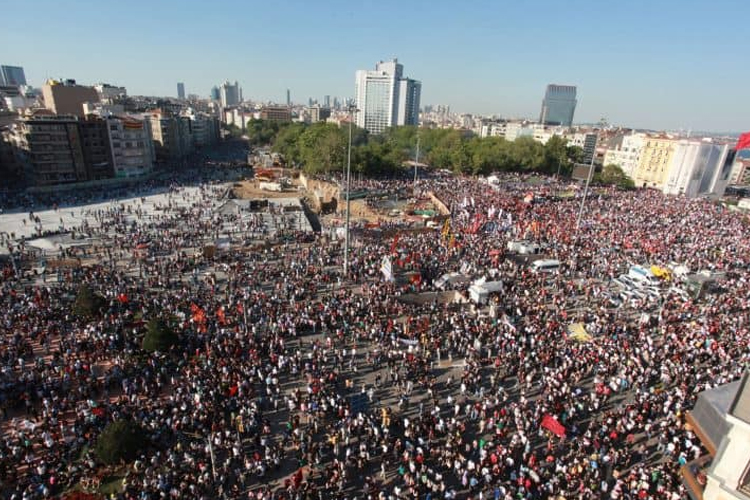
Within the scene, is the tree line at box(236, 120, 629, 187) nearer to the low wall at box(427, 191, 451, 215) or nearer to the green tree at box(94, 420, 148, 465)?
the low wall at box(427, 191, 451, 215)

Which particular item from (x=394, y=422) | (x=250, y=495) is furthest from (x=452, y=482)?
(x=250, y=495)

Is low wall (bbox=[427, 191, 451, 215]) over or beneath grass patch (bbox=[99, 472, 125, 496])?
over

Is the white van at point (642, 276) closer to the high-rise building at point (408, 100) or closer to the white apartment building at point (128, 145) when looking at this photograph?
the white apartment building at point (128, 145)

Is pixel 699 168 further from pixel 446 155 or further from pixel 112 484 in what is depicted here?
pixel 112 484

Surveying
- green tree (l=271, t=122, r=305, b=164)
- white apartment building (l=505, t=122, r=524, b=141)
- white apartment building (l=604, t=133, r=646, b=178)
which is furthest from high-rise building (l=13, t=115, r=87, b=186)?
white apartment building (l=505, t=122, r=524, b=141)

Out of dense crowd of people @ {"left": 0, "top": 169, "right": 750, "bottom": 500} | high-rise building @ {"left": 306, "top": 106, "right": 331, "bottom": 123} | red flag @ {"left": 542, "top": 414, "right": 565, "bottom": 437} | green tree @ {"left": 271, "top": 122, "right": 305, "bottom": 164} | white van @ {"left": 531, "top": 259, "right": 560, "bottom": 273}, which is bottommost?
dense crowd of people @ {"left": 0, "top": 169, "right": 750, "bottom": 500}

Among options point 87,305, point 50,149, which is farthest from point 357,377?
point 50,149
